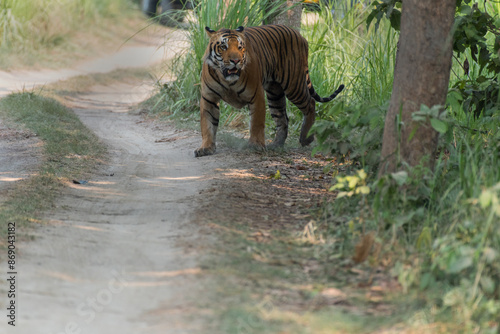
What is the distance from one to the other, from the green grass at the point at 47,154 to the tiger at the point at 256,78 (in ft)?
3.86

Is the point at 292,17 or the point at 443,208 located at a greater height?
the point at 292,17

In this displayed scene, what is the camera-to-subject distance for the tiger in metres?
6.12

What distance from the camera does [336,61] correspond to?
8156 mm

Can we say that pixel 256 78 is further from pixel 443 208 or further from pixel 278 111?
pixel 443 208

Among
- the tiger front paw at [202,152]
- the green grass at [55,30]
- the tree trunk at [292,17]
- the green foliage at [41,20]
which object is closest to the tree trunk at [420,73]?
the tiger front paw at [202,152]

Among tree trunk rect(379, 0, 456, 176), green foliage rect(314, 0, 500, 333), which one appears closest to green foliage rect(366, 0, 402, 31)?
green foliage rect(314, 0, 500, 333)

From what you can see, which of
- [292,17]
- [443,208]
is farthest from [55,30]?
[443,208]

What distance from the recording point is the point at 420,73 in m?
3.74

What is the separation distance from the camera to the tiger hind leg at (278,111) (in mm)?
7113

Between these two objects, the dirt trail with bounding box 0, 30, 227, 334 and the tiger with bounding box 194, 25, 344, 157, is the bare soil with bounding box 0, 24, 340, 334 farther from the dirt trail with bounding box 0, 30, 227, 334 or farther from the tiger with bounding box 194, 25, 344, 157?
the tiger with bounding box 194, 25, 344, 157

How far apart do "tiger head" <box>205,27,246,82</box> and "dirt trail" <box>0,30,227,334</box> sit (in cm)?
87

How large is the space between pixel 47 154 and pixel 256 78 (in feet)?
6.72

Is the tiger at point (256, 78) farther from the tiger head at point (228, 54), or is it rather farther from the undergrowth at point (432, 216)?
the undergrowth at point (432, 216)

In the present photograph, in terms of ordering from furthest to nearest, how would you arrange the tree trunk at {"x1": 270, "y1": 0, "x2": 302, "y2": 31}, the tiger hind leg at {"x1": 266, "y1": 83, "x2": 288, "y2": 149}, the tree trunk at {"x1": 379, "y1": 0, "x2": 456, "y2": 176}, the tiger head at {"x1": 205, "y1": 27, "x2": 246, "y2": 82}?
the tree trunk at {"x1": 270, "y1": 0, "x2": 302, "y2": 31} < the tiger hind leg at {"x1": 266, "y1": 83, "x2": 288, "y2": 149} < the tiger head at {"x1": 205, "y1": 27, "x2": 246, "y2": 82} < the tree trunk at {"x1": 379, "y1": 0, "x2": 456, "y2": 176}
